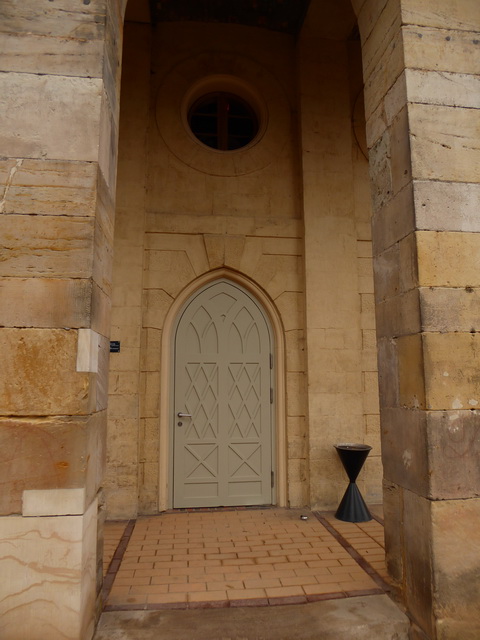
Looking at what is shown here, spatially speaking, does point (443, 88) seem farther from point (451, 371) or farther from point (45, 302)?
point (45, 302)

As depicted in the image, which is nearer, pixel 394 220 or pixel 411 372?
pixel 411 372

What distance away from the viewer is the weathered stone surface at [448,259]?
2.99 meters

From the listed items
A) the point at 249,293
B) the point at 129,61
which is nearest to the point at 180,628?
the point at 249,293

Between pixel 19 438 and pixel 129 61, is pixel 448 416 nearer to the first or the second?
pixel 19 438

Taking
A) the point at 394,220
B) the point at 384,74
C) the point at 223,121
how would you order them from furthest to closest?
the point at 223,121 → the point at 384,74 → the point at 394,220

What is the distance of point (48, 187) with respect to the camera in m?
2.80

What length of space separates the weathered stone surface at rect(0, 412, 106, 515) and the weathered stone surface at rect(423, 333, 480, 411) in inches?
83.4

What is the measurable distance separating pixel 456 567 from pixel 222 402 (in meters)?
3.42

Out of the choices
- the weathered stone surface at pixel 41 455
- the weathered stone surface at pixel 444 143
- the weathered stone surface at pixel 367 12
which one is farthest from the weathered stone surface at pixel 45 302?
the weathered stone surface at pixel 367 12

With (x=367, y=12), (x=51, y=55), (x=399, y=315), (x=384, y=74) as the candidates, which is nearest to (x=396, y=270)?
(x=399, y=315)

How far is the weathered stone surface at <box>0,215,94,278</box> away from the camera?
271 centimetres

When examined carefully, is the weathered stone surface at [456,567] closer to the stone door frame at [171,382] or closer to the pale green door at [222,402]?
the stone door frame at [171,382]

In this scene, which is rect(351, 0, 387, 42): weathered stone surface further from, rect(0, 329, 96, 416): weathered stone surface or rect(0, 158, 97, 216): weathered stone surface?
rect(0, 329, 96, 416): weathered stone surface

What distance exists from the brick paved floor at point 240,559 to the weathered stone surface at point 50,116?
9.96ft
